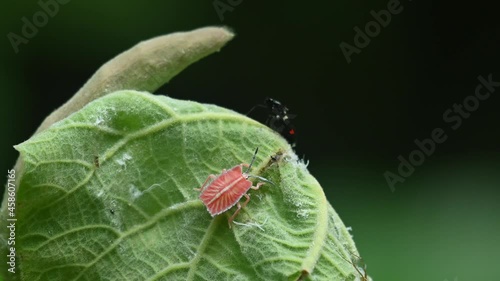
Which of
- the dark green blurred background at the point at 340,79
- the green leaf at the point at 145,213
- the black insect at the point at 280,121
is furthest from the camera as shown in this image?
the dark green blurred background at the point at 340,79

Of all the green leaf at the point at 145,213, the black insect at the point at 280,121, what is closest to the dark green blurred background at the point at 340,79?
the black insect at the point at 280,121

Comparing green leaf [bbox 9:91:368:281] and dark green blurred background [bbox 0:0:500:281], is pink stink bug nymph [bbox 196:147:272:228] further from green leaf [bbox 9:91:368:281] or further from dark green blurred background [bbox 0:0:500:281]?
dark green blurred background [bbox 0:0:500:281]

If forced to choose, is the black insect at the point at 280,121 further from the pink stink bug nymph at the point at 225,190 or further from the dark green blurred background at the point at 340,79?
the dark green blurred background at the point at 340,79

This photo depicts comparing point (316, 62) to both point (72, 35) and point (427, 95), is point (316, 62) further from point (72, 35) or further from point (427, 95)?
point (72, 35)

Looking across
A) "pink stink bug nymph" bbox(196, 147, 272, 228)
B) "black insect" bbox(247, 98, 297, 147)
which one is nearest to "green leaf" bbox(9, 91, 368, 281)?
"pink stink bug nymph" bbox(196, 147, 272, 228)

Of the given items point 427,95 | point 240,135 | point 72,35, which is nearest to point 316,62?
point 427,95
